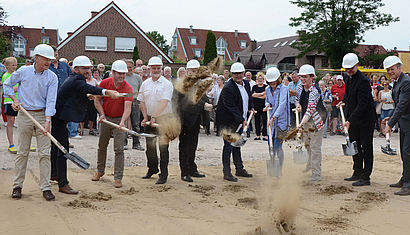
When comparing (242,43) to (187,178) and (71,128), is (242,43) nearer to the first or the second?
(71,128)

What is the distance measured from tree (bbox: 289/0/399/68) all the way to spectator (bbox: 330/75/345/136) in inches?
1196

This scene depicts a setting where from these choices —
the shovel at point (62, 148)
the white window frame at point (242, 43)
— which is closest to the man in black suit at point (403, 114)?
the shovel at point (62, 148)

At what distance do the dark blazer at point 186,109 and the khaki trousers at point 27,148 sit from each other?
2.57 meters

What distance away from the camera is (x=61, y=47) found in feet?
128

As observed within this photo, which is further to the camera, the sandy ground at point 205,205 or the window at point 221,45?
the window at point 221,45

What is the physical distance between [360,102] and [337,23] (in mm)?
39838

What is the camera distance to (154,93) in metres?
7.69

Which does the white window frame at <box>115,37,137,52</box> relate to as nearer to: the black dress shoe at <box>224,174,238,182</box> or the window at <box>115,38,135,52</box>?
the window at <box>115,38,135,52</box>

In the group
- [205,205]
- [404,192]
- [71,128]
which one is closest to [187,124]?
[205,205]

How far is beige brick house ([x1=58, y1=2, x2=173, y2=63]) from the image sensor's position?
40.1m

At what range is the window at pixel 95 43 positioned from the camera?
4047 centimetres

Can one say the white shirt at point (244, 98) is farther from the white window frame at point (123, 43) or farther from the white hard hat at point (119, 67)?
the white window frame at point (123, 43)

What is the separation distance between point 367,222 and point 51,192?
15.0 ft

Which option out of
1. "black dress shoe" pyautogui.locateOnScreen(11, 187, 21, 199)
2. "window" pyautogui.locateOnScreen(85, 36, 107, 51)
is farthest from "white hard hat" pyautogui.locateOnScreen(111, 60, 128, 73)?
"window" pyautogui.locateOnScreen(85, 36, 107, 51)
